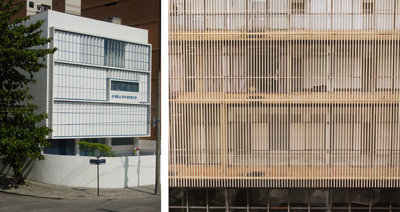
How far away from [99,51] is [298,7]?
31.3 ft

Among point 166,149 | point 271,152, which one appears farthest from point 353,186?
point 166,149

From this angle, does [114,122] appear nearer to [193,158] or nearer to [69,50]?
[69,50]

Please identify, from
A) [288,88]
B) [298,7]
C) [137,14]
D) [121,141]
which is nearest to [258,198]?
[288,88]

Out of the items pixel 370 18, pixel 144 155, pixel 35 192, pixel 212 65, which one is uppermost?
pixel 370 18

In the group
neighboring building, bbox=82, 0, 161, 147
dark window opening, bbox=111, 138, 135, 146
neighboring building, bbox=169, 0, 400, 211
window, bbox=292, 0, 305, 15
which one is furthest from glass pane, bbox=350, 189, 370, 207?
dark window opening, bbox=111, 138, 135, 146

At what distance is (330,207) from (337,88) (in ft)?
10.1

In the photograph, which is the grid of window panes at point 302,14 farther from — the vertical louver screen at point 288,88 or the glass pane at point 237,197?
the glass pane at point 237,197

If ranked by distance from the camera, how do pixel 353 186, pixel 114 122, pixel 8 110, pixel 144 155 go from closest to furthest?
1. pixel 353 186
2. pixel 8 110
3. pixel 114 122
4. pixel 144 155

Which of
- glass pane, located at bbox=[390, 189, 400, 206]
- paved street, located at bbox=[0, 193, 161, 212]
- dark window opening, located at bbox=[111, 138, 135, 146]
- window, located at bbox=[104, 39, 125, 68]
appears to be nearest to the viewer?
glass pane, located at bbox=[390, 189, 400, 206]

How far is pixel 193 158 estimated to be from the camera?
36.6ft

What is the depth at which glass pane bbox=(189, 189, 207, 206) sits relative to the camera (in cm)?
1139

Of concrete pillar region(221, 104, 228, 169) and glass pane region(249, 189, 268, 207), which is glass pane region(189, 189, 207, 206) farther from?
glass pane region(249, 189, 268, 207)

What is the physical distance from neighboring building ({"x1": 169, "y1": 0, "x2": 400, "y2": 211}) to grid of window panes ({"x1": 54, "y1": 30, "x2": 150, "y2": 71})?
7.43 metres

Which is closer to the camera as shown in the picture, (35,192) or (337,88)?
(337,88)
